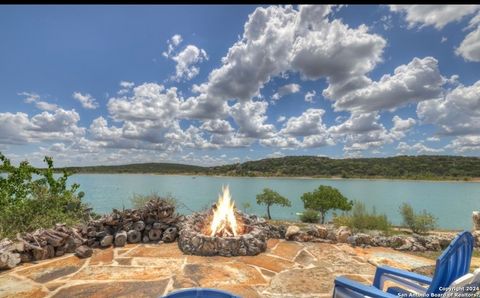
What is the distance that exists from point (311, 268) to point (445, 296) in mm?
3281

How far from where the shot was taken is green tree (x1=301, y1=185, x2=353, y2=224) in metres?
21.4

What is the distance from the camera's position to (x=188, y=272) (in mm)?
4820

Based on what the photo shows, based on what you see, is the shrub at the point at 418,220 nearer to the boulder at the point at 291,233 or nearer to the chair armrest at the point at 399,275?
the boulder at the point at 291,233

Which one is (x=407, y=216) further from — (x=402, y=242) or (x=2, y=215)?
(x=2, y=215)

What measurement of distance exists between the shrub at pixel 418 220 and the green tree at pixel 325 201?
21.2ft

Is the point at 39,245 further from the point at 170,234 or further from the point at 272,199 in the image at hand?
the point at 272,199

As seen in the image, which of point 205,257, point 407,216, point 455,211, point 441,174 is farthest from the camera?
point 441,174

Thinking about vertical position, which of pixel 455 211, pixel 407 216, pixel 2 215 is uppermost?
pixel 2 215

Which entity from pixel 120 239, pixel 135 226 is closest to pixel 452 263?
pixel 120 239

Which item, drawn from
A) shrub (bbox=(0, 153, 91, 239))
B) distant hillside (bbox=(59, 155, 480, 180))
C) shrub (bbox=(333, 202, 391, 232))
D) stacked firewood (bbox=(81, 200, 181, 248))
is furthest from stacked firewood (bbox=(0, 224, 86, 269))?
distant hillside (bbox=(59, 155, 480, 180))

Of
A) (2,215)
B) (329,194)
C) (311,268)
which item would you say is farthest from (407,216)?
(2,215)

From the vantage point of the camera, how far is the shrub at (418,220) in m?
14.1

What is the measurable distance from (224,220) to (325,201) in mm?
16425

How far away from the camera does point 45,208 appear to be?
8.15m
